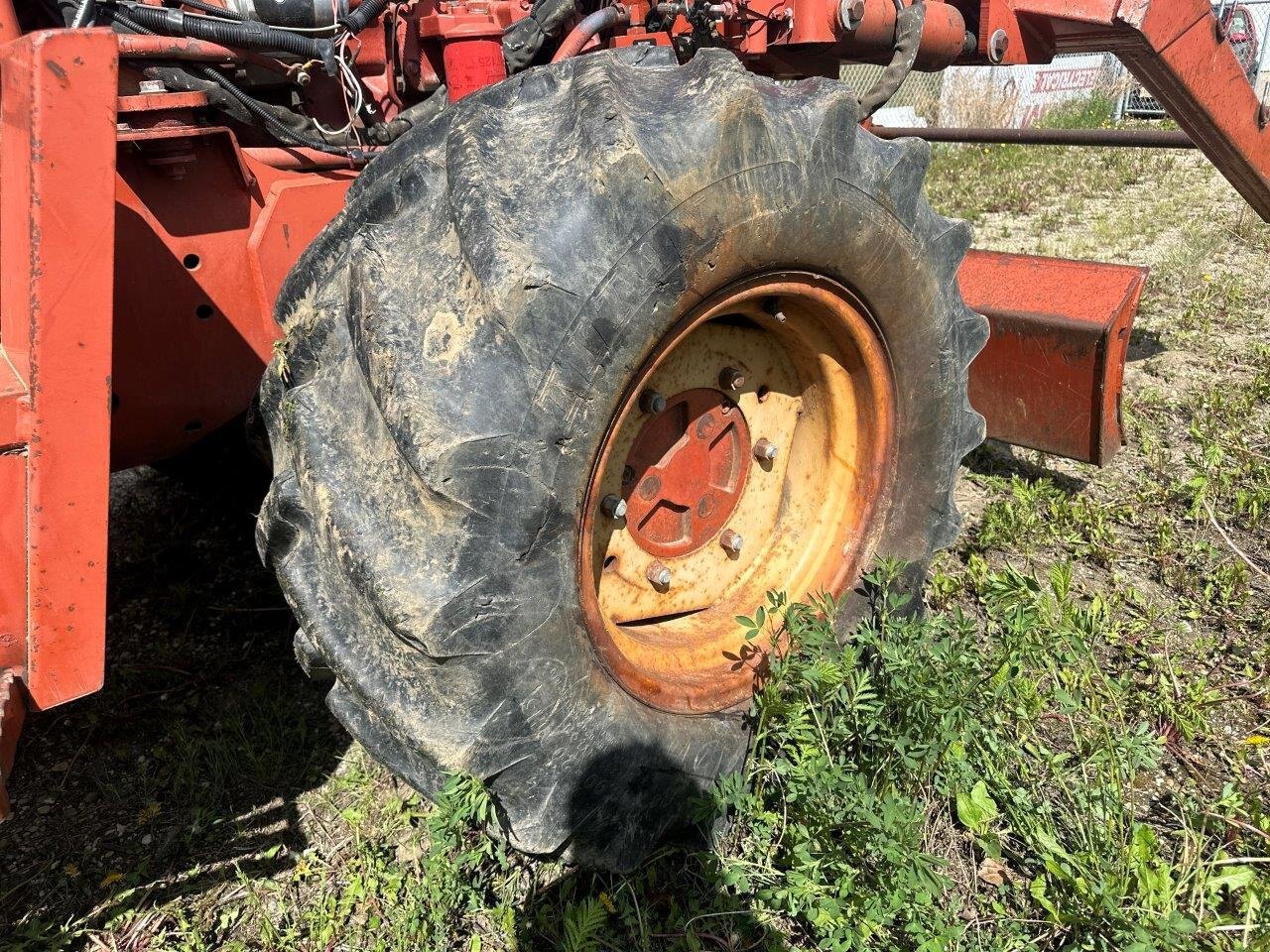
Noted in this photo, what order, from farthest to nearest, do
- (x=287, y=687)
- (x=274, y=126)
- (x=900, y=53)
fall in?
(x=900, y=53), (x=287, y=687), (x=274, y=126)

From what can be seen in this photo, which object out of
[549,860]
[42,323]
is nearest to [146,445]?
[42,323]

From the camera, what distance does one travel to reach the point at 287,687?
8.36 ft

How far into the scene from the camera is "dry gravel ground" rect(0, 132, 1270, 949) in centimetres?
200

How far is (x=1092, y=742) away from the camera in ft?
6.81

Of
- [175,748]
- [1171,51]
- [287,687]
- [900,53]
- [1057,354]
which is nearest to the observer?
[175,748]

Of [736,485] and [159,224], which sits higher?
[159,224]

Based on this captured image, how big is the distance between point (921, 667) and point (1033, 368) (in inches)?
64.3

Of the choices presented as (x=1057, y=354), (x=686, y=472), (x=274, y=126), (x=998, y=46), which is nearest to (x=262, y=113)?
(x=274, y=126)

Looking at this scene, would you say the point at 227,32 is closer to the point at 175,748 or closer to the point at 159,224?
the point at 159,224

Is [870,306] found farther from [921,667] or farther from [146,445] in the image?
[146,445]

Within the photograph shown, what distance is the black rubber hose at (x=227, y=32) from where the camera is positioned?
1.81 meters

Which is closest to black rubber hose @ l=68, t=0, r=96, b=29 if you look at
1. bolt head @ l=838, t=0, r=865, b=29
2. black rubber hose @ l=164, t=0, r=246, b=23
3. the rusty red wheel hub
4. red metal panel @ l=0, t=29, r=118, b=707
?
black rubber hose @ l=164, t=0, r=246, b=23

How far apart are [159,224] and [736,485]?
1.27m

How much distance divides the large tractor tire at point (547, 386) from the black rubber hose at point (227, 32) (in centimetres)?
53
